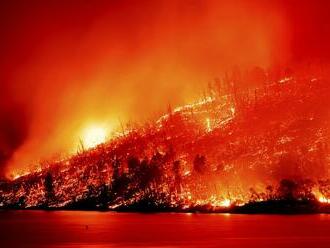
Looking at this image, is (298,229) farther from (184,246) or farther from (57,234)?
(57,234)

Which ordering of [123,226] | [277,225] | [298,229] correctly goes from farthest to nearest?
[123,226]
[277,225]
[298,229]

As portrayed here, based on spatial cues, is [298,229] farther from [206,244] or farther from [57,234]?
[57,234]

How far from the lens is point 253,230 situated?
163625 millimetres

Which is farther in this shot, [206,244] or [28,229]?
[28,229]

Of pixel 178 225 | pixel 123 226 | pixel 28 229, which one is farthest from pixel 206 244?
pixel 28 229

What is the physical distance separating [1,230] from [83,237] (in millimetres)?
44597

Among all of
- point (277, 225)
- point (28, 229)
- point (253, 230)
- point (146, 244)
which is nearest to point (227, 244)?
point (146, 244)

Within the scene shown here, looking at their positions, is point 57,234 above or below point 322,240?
above

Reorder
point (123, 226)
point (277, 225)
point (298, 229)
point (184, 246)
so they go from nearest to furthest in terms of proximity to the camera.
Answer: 1. point (184, 246)
2. point (298, 229)
3. point (277, 225)
4. point (123, 226)

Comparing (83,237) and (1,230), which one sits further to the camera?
(1,230)

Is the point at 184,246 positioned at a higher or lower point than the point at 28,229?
lower

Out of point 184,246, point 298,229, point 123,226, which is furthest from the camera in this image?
point 123,226

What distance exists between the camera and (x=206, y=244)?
135 metres

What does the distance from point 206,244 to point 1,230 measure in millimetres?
86045
